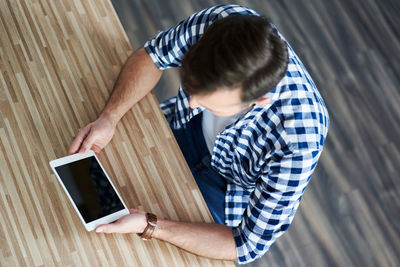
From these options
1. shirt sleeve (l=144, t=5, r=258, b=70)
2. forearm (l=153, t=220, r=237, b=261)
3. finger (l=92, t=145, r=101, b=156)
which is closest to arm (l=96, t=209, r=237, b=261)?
forearm (l=153, t=220, r=237, b=261)

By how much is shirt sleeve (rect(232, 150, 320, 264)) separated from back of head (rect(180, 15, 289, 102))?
8.1 inches

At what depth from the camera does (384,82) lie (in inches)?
91.6

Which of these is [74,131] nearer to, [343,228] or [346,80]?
[343,228]

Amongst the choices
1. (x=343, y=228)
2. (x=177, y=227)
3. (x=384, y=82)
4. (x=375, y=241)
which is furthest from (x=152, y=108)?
(x=384, y=82)

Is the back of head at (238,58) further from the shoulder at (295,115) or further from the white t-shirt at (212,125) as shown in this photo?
the white t-shirt at (212,125)

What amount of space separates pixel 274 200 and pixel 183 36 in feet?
1.62

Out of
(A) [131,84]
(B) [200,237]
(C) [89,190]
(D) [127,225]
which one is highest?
(A) [131,84]

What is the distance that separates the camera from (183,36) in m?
1.09

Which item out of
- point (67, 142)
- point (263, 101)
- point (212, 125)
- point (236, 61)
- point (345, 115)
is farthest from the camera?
point (345, 115)

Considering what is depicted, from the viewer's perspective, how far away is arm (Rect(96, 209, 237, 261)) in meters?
0.96

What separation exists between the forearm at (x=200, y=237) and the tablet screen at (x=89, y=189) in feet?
0.42

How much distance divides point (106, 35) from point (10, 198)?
0.52 m

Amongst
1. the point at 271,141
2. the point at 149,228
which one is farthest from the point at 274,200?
the point at 149,228

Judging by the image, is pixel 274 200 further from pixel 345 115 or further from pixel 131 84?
pixel 345 115
